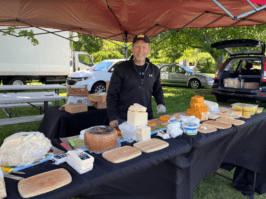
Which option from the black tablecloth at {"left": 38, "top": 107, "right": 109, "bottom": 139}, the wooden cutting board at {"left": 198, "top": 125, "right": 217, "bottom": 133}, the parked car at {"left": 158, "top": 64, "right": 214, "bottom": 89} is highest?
the parked car at {"left": 158, "top": 64, "right": 214, "bottom": 89}

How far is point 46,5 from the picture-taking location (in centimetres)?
333

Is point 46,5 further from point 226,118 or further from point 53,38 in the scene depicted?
point 53,38

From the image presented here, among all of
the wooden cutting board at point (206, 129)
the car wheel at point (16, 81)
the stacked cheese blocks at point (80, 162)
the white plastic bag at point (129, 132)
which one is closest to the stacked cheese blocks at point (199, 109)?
the wooden cutting board at point (206, 129)

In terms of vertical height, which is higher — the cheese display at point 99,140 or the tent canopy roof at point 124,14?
the tent canopy roof at point 124,14

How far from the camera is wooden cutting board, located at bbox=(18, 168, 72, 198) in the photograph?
2.79 ft

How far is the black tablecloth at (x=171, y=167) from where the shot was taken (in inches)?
39.6

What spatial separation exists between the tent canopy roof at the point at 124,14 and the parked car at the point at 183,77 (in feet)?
23.4

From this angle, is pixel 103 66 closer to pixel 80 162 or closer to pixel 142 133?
pixel 142 133

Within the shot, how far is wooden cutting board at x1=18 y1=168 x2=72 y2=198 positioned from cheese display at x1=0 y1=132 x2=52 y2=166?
18cm

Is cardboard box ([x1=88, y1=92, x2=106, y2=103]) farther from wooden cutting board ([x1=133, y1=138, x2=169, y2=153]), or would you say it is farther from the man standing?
wooden cutting board ([x1=133, y1=138, x2=169, y2=153])

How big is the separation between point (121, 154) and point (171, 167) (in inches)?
21.3

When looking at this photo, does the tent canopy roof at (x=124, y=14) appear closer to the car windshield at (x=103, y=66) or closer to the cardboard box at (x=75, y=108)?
the cardboard box at (x=75, y=108)

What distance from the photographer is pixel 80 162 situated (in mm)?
1010

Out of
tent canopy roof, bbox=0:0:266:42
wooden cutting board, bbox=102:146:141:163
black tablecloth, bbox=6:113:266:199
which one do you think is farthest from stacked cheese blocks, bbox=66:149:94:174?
tent canopy roof, bbox=0:0:266:42
